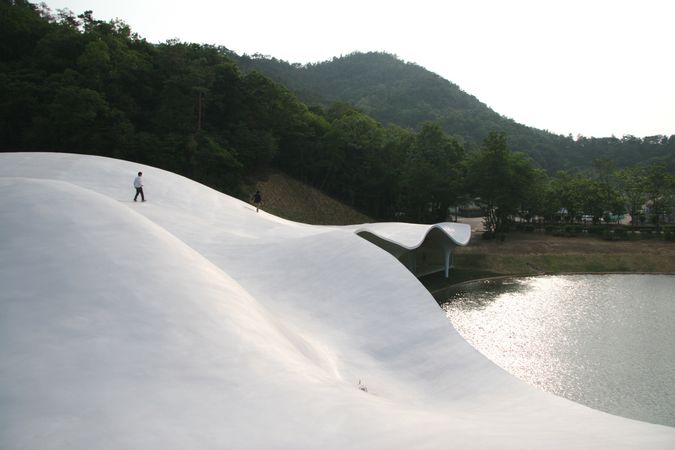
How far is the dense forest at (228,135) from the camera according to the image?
30250 mm

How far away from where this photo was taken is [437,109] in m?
96.8

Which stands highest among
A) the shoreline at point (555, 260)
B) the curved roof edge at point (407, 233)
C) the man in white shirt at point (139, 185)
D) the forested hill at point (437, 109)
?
the forested hill at point (437, 109)

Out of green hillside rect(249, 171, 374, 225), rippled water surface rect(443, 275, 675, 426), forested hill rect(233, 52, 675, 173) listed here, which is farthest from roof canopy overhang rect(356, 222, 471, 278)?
forested hill rect(233, 52, 675, 173)

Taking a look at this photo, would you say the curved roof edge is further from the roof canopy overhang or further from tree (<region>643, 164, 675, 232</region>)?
tree (<region>643, 164, 675, 232</region>)

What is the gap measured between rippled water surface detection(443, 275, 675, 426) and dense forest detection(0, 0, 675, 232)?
51.3 ft

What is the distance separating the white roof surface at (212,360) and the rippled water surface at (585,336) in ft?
17.9


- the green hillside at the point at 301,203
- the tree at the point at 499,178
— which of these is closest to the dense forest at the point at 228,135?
the tree at the point at 499,178

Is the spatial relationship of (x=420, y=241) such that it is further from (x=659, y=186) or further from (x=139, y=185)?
(x=659, y=186)

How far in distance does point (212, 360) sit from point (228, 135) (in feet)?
Answer: 113

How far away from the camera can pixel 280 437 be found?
3557 millimetres

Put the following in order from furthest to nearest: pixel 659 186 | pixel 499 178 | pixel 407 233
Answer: pixel 659 186
pixel 499 178
pixel 407 233

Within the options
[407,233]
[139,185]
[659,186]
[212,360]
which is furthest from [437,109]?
[212,360]

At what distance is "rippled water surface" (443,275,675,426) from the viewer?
34.8 ft

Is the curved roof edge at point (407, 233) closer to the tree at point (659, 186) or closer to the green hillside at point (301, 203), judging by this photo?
the green hillside at point (301, 203)
